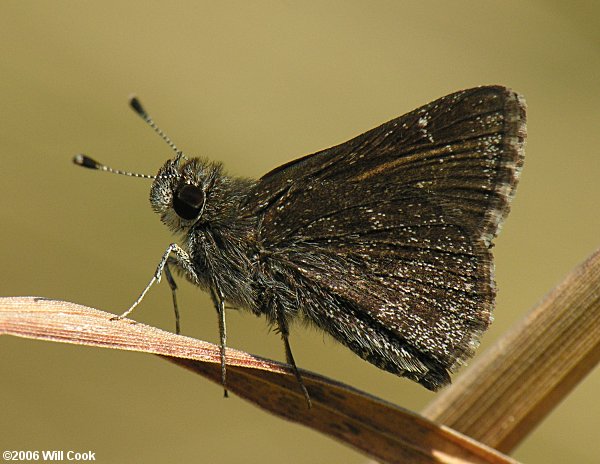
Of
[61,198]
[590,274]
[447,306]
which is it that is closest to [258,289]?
[447,306]

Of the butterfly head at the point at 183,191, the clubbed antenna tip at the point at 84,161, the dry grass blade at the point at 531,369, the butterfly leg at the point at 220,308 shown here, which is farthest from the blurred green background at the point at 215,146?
the dry grass blade at the point at 531,369

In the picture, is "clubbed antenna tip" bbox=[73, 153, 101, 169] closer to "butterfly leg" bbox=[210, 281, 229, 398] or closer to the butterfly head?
the butterfly head

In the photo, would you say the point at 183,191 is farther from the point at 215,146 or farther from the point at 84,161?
the point at 215,146

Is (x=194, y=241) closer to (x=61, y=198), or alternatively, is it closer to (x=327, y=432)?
A: (x=327, y=432)

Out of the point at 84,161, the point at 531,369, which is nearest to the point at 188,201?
the point at 84,161

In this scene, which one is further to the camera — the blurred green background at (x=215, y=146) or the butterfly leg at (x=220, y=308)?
the blurred green background at (x=215, y=146)

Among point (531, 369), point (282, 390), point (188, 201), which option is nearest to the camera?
point (531, 369)

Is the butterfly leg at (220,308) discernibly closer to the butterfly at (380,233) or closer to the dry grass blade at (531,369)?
the butterfly at (380,233)
